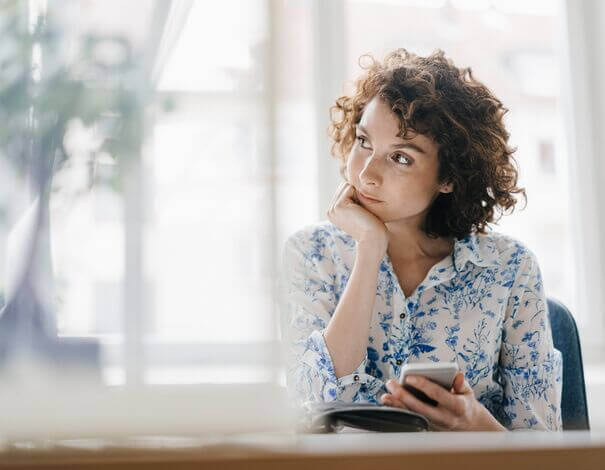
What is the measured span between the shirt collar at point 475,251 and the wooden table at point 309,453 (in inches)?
37.3

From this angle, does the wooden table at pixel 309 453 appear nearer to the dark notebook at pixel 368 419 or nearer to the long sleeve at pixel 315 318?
the dark notebook at pixel 368 419

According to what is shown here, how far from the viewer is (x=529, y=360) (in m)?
1.35

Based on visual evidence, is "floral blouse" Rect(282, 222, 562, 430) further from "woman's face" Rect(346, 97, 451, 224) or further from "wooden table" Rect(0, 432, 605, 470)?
"wooden table" Rect(0, 432, 605, 470)

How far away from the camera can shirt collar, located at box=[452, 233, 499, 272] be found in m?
1.43

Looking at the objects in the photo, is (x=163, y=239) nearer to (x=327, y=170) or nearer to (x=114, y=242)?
(x=114, y=242)

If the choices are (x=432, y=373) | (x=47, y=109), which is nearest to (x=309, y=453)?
(x=47, y=109)

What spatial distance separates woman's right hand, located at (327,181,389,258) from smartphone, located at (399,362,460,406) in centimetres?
36

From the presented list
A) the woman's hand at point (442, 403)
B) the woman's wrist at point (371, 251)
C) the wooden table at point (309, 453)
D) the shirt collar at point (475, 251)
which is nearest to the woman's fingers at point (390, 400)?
the woman's hand at point (442, 403)

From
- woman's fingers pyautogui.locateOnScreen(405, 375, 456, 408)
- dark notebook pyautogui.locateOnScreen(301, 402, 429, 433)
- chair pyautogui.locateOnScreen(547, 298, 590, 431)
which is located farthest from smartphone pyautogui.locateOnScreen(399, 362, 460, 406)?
chair pyautogui.locateOnScreen(547, 298, 590, 431)

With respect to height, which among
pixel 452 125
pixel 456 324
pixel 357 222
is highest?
pixel 452 125

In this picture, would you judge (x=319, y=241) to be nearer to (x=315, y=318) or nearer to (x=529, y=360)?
(x=315, y=318)

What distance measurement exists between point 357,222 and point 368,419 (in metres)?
0.59

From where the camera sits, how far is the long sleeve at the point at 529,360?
1318 mm

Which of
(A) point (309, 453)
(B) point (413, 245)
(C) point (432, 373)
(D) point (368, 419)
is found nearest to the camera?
(A) point (309, 453)
